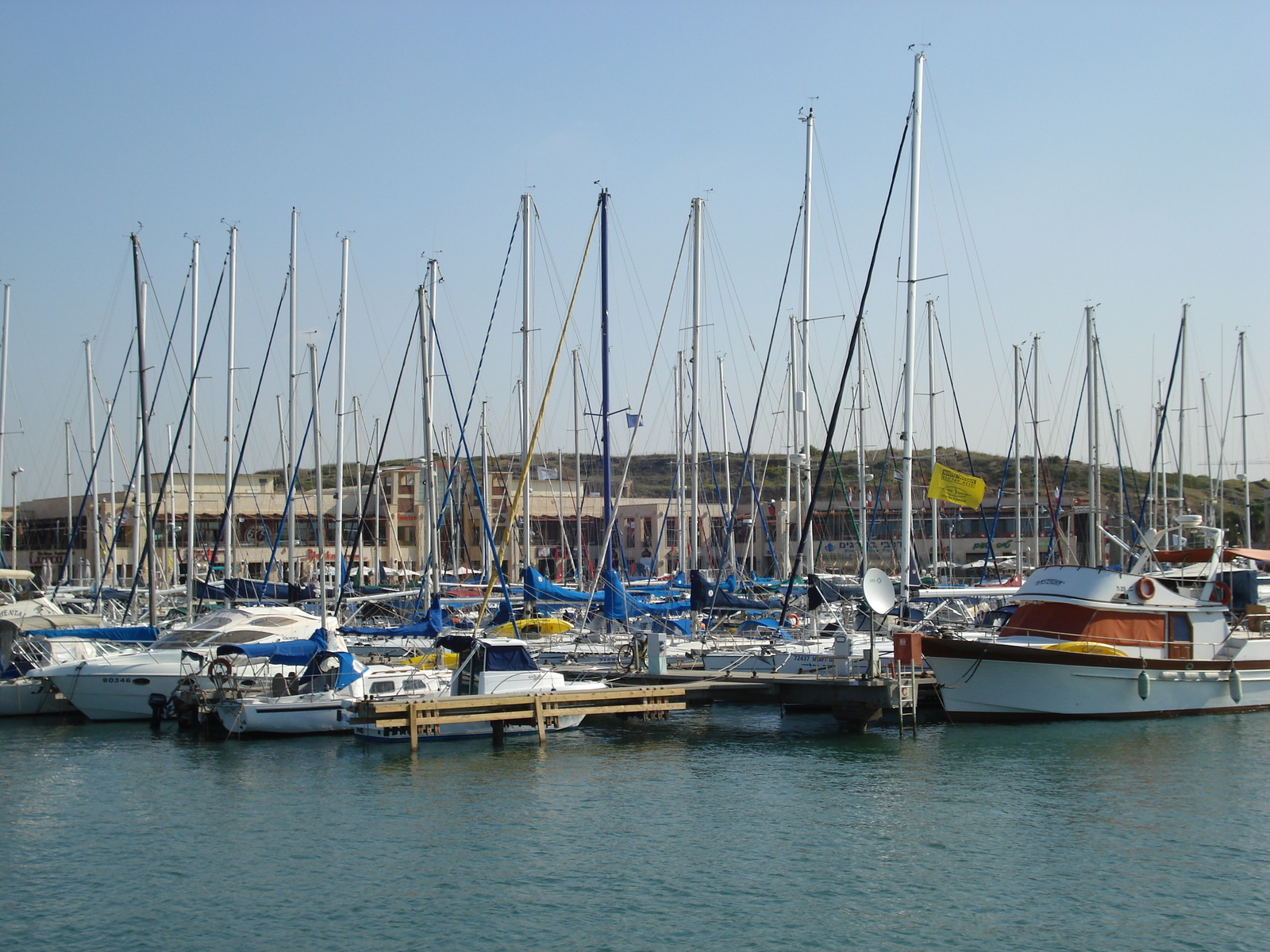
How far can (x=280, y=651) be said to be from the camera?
3144 centimetres

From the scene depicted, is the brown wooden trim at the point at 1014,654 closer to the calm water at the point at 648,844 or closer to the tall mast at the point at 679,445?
the calm water at the point at 648,844

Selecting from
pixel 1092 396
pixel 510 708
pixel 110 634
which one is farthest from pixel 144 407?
pixel 1092 396

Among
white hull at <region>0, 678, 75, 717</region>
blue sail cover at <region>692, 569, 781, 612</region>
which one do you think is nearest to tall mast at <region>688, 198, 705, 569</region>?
blue sail cover at <region>692, 569, 781, 612</region>

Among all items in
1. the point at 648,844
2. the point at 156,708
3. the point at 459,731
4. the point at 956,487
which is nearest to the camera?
the point at 648,844

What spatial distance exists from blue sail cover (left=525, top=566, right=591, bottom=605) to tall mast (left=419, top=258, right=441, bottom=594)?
10.4 ft

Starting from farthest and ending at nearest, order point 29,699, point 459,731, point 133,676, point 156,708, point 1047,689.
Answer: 1. point 29,699
2. point 133,676
3. point 156,708
4. point 1047,689
5. point 459,731

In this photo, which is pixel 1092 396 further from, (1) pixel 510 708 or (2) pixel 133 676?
(2) pixel 133 676

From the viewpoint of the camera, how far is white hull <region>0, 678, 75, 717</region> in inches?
1335

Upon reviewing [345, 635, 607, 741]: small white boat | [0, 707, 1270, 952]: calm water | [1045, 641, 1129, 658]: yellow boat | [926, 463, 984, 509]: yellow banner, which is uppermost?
[926, 463, 984, 509]: yellow banner

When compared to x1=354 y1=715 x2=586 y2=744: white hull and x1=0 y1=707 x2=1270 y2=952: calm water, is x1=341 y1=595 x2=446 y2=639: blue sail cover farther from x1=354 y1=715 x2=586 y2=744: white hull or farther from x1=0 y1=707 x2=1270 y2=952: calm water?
x1=0 y1=707 x2=1270 y2=952: calm water

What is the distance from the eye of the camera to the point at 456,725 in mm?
29047

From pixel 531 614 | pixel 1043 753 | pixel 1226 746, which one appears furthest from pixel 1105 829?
pixel 531 614

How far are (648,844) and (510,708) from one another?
32.2ft

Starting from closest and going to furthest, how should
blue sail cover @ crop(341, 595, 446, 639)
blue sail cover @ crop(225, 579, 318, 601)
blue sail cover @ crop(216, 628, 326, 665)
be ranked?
blue sail cover @ crop(216, 628, 326, 665) < blue sail cover @ crop(341, 595, 446, 639) < blue sail cover @ crop(225, 579, 318, 601)
